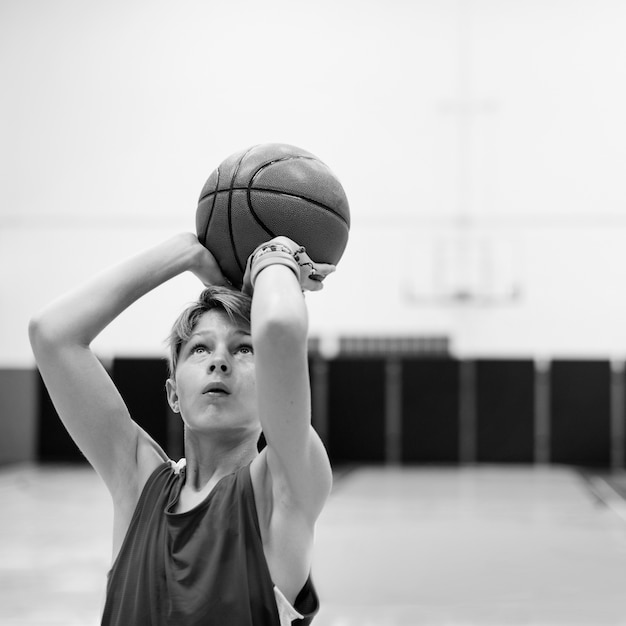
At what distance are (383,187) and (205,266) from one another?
7.76 m

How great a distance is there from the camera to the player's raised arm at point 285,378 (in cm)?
127

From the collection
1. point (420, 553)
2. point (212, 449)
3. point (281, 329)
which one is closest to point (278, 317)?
point (281, 329)

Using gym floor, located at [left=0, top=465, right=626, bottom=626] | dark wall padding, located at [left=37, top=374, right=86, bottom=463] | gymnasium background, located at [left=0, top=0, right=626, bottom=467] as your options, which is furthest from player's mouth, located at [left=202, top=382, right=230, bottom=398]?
dark wall padding, located at [left=37, top=374, right=86, bottom=463]

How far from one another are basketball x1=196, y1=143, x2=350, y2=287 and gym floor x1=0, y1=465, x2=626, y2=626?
5.64 ft

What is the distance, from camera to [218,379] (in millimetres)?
1452

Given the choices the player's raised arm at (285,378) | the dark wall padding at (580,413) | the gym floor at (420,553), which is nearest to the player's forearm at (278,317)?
the player's raised arm at (285,378)

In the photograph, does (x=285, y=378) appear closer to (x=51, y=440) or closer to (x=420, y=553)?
(x=420, y=553)

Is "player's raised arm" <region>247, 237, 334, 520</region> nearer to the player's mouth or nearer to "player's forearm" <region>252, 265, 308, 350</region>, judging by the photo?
→ "player's forearm" <region>252, 265, 308, 350</region>

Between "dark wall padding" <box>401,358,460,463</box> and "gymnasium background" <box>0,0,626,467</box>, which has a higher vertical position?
"gymnasium background" <box>0,0,626,467</box>

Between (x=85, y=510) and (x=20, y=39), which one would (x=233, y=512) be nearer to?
(x=85, y=510)

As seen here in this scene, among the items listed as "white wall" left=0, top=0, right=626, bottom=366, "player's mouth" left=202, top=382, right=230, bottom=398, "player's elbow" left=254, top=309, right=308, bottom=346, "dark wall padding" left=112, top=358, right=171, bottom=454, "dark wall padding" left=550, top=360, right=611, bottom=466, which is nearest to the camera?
"player's elbow" left=254, top=309, right=308, bottom=346

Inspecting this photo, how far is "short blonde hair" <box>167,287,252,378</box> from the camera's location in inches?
59.5

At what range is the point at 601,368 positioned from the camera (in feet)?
29.1

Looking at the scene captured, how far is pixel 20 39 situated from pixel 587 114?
19.2 feet
